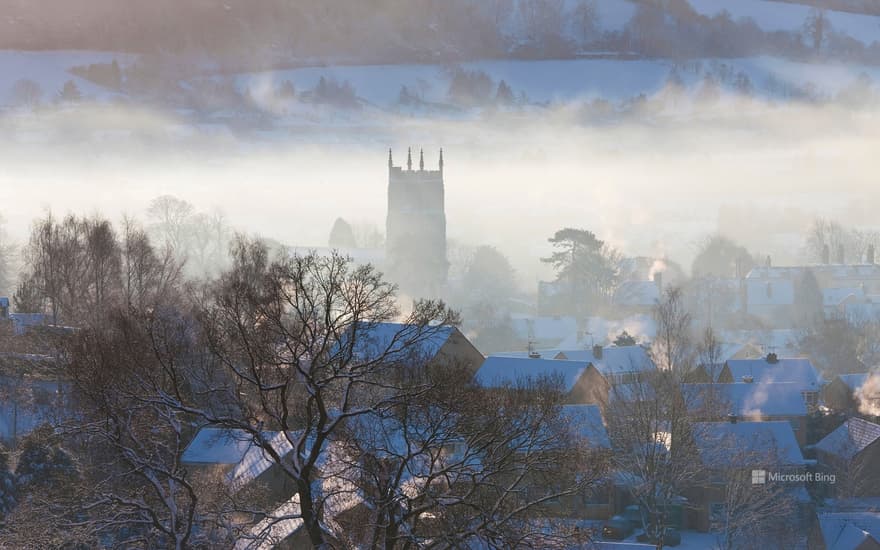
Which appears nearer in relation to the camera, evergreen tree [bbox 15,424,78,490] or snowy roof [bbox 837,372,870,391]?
evergreen tree [bbox 15,424,78,490]

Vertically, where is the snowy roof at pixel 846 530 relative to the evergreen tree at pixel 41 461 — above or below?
below

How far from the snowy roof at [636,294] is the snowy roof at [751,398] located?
4442 centimetres

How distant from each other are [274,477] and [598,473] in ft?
30.2

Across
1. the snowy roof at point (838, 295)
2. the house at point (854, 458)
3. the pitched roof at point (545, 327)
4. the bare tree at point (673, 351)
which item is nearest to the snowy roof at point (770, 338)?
the snowy roof at point (838, 295)

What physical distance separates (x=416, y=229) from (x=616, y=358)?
5806cm

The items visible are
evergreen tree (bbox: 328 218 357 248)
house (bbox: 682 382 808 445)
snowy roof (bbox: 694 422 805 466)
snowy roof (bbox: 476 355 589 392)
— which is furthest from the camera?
evergreen tree (bbox: 328 218 357 248)

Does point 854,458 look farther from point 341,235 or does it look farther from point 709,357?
point 341,235

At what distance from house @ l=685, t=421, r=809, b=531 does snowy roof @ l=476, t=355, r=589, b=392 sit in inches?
267

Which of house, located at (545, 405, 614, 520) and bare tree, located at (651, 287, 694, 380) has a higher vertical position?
bare tree, located at (651, 287, 694, 380)

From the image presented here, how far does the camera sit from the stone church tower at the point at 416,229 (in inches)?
4212

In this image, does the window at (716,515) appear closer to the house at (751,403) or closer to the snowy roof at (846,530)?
the snowy roof at (846,530)

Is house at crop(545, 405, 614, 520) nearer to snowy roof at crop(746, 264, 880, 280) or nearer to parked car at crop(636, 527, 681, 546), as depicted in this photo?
parked car at crop(636, 527, 681, 546)

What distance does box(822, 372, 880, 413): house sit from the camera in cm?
5241

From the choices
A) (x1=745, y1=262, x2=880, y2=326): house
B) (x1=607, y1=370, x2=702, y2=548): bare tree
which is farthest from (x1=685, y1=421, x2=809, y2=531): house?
(x1=745, y1=262, x2=880, y2=326): house
